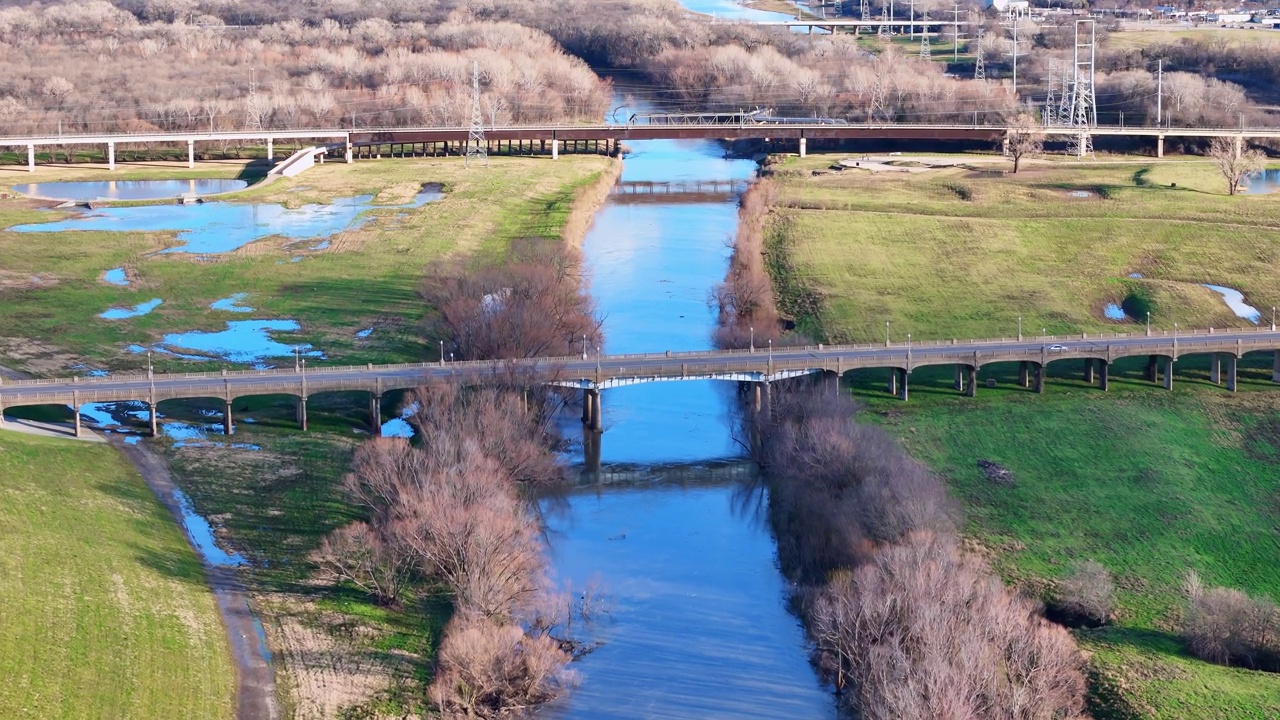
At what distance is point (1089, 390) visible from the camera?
5588 centimetres

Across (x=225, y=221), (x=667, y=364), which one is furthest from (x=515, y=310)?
(x=225, y=221)

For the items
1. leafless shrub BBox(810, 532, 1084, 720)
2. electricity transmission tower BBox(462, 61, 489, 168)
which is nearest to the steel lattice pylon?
electricity transmission tower BBox(462, 61, 489, 168)

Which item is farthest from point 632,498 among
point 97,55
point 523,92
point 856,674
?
point 97,55

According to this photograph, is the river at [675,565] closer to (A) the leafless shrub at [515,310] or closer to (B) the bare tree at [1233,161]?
(A) the leafless shrub at [515,310]

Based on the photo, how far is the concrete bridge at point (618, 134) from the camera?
112938mm

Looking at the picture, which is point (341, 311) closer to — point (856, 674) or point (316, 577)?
point (316, 577)

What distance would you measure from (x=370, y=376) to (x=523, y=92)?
81.4 m

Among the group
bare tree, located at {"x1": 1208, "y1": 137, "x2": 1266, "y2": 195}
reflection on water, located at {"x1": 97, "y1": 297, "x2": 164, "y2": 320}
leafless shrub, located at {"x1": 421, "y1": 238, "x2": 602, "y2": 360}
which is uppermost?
bare tree, located at {"x1": 1208, "y1": 137, "x2": 1266, "y2": 195}

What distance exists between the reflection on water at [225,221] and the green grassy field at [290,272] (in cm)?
133

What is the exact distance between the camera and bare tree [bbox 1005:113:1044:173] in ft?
340

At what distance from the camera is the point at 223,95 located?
131875 mm

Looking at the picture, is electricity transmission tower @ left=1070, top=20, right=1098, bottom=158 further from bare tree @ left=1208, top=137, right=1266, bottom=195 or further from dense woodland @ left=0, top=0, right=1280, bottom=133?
bare tree @ left=1208, top=137, right=1266, bottom=195

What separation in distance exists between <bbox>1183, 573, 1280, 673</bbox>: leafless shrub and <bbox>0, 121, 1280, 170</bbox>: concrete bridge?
78212mm

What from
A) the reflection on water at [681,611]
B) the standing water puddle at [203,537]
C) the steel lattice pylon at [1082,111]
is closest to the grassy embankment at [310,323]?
the standing water puddle at [203,537]
